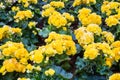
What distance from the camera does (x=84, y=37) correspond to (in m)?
4.36

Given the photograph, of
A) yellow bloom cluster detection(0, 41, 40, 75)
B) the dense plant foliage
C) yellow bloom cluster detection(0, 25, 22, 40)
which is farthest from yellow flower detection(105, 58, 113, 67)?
yellow bloom cluster detection(0, 25, 22, 40)

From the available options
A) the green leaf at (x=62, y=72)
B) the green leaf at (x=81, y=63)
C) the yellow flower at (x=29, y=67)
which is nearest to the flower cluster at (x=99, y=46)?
the green leaf at (x=81, y=63)

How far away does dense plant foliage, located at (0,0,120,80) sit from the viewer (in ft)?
13.3

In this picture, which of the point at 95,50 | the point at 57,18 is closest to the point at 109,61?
the point at 95,50

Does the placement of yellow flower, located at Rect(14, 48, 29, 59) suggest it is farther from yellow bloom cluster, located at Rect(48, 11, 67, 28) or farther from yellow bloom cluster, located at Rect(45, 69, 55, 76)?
yellow bloom cluster, located at Rect(48, 11, 67, 28)

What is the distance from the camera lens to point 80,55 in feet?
14.9

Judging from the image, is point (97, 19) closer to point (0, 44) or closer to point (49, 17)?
point (49, 17)

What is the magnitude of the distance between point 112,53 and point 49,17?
120cm

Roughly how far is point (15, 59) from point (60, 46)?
19.5 inches

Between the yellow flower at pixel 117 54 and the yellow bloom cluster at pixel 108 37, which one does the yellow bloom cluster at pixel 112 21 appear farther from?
the yellow flower at pixel 117 54

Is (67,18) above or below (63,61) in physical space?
above

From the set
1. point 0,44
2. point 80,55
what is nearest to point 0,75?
point 0,44

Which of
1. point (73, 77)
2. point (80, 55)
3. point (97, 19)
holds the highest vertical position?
point (97, 19)

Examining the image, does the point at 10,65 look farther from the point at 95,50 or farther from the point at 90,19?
the point at 90,19
